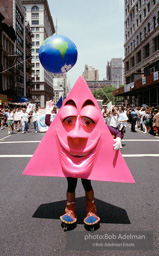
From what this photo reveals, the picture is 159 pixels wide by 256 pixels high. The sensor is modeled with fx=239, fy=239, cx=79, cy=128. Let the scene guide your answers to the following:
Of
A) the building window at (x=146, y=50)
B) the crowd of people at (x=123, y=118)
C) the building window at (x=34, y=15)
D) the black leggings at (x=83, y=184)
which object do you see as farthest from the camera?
the building window at (x=34, y=15)

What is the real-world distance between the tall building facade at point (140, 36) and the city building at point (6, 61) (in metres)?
22.2

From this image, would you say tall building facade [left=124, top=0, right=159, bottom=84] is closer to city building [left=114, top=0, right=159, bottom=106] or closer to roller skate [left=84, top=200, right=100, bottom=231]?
city building [left=114, top=0, right=159, bottom=106]

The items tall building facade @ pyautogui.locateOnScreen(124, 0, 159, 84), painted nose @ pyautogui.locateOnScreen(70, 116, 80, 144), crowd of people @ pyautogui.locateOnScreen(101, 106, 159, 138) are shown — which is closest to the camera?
painted nose @ pyautogui.locateOnScreen(70, 116, 80, 144)

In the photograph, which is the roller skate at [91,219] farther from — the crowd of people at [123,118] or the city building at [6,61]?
the city building at [6,61]

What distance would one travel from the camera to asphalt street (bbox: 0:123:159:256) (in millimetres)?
2721

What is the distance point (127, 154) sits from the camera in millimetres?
8266

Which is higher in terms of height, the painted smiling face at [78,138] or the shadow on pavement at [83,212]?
the painted smiling face at [78,138]

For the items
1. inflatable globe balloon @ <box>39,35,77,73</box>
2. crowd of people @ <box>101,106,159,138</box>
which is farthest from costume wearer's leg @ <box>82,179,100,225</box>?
crowd of people @ <box>101,106,159,138</box>

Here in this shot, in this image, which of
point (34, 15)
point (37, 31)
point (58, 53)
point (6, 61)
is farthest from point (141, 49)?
point (34, 15)

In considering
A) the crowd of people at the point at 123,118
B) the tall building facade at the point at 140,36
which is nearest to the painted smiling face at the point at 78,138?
the crowd of people at the point at 123,118

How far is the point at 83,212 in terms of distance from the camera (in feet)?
11.9

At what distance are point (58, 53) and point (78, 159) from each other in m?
2.13

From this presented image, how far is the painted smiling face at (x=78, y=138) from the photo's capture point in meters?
3.02

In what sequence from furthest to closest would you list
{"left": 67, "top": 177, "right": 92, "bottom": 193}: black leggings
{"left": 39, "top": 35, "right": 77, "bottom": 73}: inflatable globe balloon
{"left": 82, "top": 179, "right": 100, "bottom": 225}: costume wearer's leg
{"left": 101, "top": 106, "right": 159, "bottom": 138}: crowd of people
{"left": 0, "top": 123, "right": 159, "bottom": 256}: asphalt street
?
{"left": 101, "top": 106, "right": 159, "bottom": 138}: crowd of people
{"left": 39, "top": 35, "right": 77, "bottom": 73}: inflatable globe balloon
{"left": 67, "top": 177, "right": 92, "bottom": 193}: black leggings
{"left": 82, "top": 179, "right": 100, "bottom": 225}: costume wearer's leg
{"left": 0, "top": 123, "right": 159, "bottom": 256}: asphalt street
